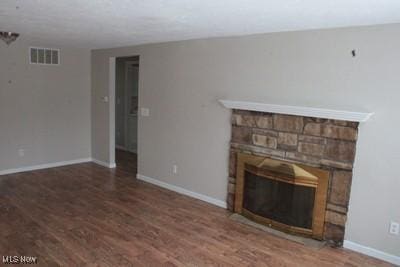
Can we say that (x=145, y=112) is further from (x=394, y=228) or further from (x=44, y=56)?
(x=394, y=228)

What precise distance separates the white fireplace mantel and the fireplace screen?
0.77 meters

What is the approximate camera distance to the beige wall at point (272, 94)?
2865mm

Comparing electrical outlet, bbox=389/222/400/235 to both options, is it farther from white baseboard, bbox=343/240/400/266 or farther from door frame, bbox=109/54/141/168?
door frame, bbox=109/54/141/168

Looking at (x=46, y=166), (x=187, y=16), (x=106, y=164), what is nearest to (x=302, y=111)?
(x=187, y=16)

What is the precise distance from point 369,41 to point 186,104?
7.64ft

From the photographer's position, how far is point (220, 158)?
4109mm

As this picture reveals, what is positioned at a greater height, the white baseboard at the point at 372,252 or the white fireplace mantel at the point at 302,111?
the white fireplace mantel at the point at 302,111

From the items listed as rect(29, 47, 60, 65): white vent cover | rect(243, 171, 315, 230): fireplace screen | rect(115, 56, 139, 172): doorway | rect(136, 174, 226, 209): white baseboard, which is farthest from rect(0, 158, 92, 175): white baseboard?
rect(243, 171, 315, 230): fireplace screen

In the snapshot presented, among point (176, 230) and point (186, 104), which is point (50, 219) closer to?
point (176, 230)

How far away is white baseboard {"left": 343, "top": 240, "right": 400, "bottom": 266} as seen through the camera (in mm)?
2914

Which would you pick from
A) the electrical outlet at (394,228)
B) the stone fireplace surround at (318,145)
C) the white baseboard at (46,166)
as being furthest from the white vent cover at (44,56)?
the electrical outlet at (394,228)

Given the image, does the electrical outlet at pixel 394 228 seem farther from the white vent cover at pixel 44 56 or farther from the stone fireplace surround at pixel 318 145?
the white vent cover at pixel 44 56

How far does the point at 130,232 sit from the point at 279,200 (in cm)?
165

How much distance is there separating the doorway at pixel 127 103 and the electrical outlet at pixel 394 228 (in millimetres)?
4995
